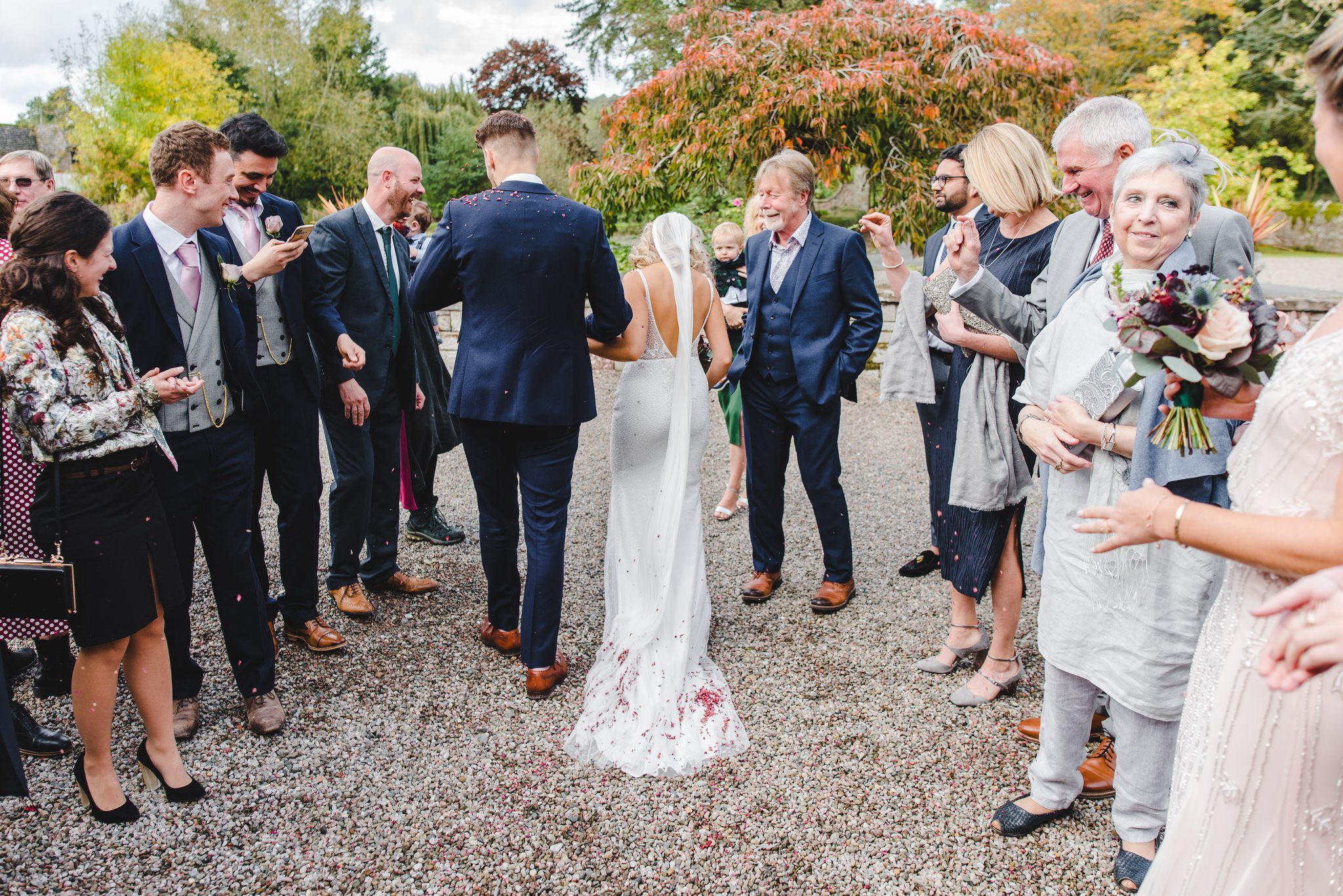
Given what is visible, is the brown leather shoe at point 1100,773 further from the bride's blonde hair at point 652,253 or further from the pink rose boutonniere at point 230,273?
the pink rose boutonniere at point 230,273

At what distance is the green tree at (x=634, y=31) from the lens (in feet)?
66.0

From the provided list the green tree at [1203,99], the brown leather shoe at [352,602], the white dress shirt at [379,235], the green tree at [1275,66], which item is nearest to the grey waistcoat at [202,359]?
the white dress shirt at [379,235]

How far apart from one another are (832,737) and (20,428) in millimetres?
2918

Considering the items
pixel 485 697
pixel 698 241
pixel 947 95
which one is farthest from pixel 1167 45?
pixel 485 697

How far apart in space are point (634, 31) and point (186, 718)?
2176 cm

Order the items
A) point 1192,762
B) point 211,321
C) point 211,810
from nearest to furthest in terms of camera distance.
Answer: point 1192,762 < point 211,810 < point 211,321

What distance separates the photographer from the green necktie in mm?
4176

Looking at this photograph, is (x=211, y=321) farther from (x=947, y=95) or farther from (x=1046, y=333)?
(x=947, y=95)

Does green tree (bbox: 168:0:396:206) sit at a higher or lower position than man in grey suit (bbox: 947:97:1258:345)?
higher

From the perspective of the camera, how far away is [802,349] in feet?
13.6

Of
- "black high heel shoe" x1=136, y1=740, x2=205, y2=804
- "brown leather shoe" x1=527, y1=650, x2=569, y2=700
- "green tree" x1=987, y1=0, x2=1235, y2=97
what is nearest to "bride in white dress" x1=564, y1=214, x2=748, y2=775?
"brown leather shoe" x1=527, y1=650, x2=569, y2=700

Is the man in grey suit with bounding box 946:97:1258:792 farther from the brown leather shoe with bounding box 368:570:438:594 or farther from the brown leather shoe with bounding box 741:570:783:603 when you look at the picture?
the brown leather shoe with bounding box 368:570:438:594

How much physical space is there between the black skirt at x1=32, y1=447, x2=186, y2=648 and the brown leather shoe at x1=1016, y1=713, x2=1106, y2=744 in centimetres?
313

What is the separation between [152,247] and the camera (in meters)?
2.90
